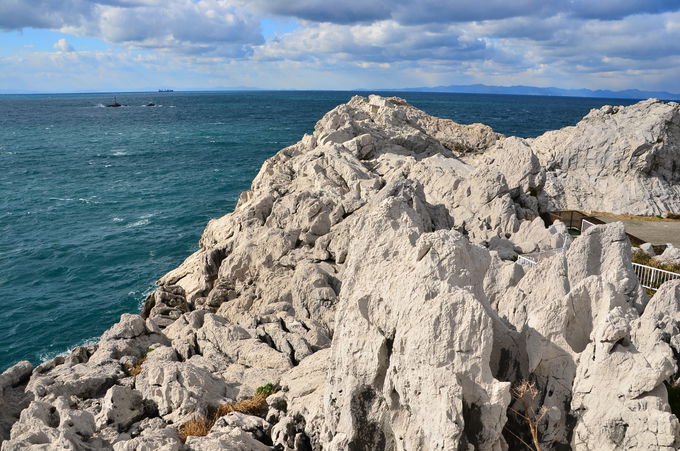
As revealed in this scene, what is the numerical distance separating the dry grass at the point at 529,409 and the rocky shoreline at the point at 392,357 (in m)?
0.04

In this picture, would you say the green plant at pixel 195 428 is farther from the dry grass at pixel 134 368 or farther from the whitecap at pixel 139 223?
the whitecap at pixel 139 223

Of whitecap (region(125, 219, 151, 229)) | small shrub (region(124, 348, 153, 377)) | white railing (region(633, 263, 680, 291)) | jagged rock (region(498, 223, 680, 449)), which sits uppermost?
jagged rock (region(498, 223, 680, 449))

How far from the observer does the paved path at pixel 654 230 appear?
33.7m

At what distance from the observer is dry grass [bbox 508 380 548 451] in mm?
11266

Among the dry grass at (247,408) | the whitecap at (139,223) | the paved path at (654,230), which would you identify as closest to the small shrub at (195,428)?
the dry grass at (247,408)

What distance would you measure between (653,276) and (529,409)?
573 inches

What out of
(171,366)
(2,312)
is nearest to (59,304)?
(2,312)

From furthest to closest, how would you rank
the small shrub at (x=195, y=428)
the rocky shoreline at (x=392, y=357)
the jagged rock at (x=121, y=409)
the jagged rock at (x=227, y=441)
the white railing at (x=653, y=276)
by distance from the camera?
the white railing at (x=653, y=276)
the jagged rock at (x=121, y=409)
the small shrub at (x=195, y=428)
the jagged rock at (x=227, y=441)
the rocky shoreline at (x=392, y=357)

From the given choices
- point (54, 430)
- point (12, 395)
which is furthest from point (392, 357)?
point (12, 395)

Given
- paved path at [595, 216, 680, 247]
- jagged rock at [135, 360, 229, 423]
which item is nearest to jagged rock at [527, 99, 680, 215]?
paved path at [595, 216, 680, 247]

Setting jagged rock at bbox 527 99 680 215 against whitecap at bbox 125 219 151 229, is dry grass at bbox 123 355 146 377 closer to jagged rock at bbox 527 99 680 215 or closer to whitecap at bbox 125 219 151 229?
jagged rock at bbox 527 99 680 215

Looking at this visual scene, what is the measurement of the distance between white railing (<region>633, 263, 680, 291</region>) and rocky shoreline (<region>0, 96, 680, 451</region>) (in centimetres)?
423

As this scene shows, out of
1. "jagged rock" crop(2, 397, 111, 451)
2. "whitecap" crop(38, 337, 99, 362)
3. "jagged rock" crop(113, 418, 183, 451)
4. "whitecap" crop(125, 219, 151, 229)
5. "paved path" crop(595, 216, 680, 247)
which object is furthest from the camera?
"whitecap" crop(125, 219, 151, 229)

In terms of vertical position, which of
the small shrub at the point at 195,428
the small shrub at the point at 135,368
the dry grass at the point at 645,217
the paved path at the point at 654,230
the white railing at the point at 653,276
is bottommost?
the small shrub at the point at 135,368
